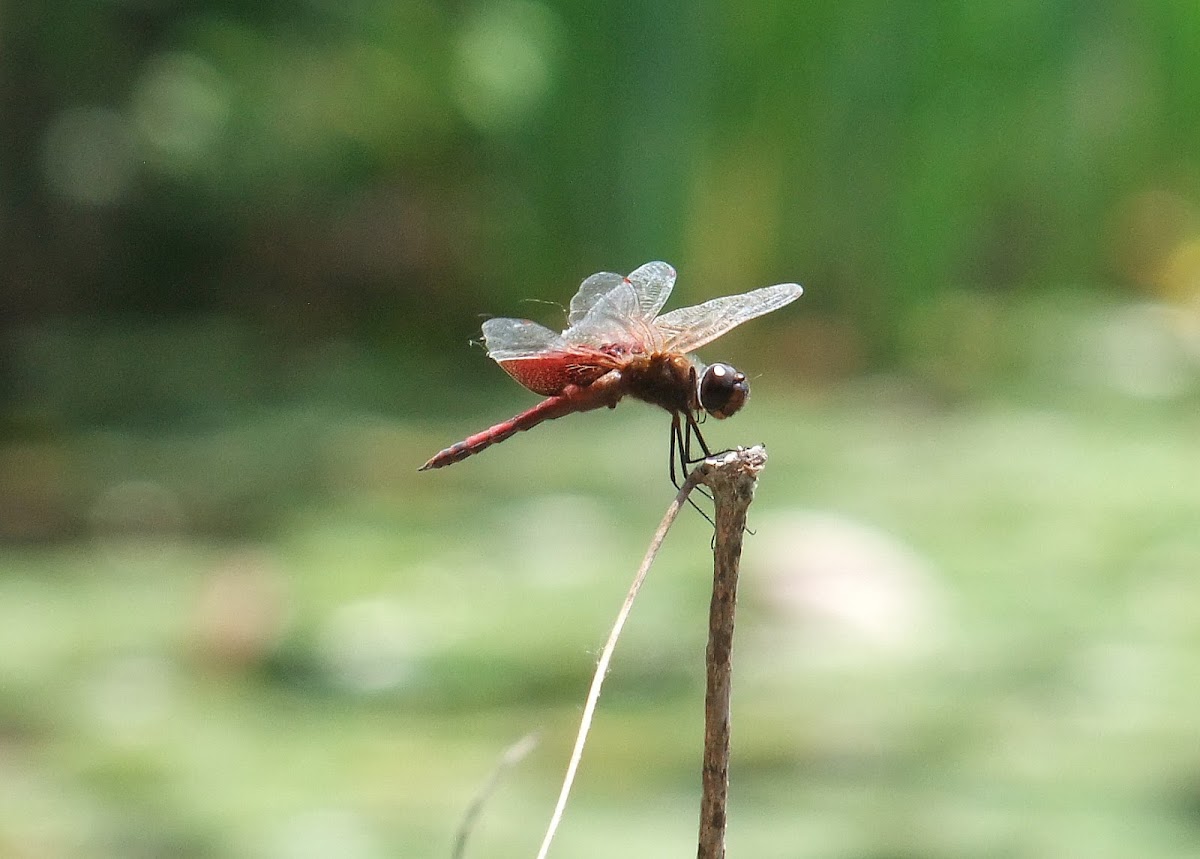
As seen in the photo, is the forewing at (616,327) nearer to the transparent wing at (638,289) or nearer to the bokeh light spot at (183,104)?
the transparent wing at (638,289)

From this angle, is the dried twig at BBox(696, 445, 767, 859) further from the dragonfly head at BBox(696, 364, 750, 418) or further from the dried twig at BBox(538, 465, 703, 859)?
the dragonfly head at BBox(696, 364, 750, 418)

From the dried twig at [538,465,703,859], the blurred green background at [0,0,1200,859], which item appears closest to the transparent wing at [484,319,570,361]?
the blurred green background at [0,0,1200,859]

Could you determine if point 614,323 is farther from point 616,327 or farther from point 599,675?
point 599,675

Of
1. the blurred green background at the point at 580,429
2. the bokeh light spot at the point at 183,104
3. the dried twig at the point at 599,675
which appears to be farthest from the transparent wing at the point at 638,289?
the bokeh light spot at the point at 183,104

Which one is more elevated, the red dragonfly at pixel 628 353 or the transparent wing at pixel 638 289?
the transparent wing at pixel 638 289

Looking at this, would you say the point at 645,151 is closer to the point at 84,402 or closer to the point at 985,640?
the point at 84,402

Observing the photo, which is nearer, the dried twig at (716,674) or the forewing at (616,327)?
the dried twig at (716,674)

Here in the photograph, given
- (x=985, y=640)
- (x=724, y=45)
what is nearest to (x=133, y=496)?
(x=985, y=640)

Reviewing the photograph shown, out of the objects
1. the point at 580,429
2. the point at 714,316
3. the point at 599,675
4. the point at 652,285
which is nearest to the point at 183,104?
the point at 580,429
